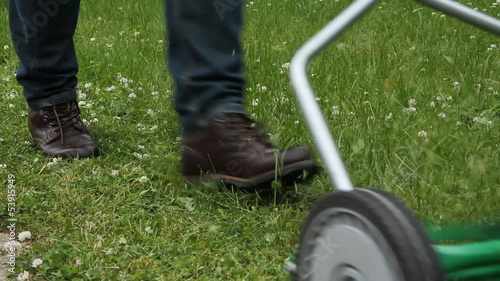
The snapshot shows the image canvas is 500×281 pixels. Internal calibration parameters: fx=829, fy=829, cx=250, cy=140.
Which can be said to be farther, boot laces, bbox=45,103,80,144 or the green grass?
boot laces, bbox=45,103,80,144

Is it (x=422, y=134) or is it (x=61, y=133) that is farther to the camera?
(x=61, y=133)

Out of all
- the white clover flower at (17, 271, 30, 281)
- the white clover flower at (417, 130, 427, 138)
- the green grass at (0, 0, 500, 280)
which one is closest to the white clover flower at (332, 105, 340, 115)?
the green grass at (0, 0, 500, 280)

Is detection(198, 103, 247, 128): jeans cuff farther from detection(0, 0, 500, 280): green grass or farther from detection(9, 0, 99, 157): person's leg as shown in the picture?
detection(9, 0, 99, 157): person's leg

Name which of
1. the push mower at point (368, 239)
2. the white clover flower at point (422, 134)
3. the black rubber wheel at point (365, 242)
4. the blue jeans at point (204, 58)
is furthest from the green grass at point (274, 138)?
the black rubber wheel at point (365, 242)

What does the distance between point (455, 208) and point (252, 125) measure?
22.5 inches

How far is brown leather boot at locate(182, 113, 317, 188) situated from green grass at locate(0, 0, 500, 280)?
56 millimetres

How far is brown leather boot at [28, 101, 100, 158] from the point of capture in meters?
2.55

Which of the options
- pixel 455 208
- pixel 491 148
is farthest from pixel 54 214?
pixel 491 148

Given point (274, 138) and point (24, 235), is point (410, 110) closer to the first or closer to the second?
point (274, 138)

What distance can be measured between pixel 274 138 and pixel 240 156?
1.20ft

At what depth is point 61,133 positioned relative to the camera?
2.60 metres

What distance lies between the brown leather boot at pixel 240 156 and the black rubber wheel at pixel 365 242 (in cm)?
79

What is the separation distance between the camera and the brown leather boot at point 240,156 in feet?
6.65

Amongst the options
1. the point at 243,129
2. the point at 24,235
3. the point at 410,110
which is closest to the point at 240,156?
the point at 243,129
